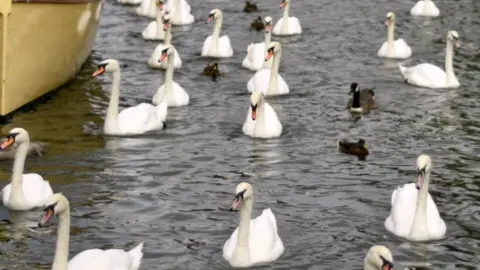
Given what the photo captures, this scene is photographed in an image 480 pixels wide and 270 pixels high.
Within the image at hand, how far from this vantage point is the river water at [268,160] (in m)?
13.7

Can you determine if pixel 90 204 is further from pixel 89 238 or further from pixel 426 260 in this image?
pixel 426 260

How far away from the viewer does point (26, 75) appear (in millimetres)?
20031

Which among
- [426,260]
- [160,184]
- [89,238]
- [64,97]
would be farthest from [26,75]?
[426,260]

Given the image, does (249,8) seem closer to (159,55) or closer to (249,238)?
(159,55)

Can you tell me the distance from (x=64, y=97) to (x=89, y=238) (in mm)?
7527

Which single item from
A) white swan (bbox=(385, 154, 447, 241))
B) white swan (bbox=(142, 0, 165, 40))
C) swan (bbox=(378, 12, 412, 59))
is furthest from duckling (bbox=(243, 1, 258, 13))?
white swan (bbox=(385, 154, 447, 241))

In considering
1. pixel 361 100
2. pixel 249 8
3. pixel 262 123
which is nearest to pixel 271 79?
pixel 361 100

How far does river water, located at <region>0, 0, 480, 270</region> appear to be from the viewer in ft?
45.1

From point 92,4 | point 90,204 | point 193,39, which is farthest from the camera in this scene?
point 193,39

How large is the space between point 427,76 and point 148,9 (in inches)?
369

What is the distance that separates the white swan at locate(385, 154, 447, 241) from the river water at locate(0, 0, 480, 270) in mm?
124

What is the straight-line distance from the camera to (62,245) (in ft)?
38.9

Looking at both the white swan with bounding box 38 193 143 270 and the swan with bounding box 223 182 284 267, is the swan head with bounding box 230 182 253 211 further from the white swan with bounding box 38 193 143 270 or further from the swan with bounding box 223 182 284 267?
the white swan with bounding box 38 193 143 270

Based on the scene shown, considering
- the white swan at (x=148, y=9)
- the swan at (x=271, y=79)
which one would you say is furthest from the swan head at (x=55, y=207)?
the white swan at (x=148, y=9)
